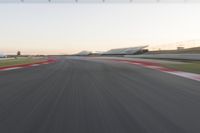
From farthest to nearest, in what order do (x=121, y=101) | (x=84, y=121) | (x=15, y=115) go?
(x=121, y=101) < (x=15, y=115) < (x=84, y=121)

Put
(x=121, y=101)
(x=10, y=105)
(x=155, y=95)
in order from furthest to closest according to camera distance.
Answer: (x=155, y=95) → (x=121, y=101) → (x=10, y=105)

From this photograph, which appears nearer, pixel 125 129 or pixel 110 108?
pixel 125 129

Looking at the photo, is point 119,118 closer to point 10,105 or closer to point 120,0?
point 10,105

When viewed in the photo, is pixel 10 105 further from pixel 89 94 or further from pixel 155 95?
pixel 155 95

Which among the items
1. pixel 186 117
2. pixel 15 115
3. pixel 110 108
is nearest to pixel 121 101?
pixel 110 108

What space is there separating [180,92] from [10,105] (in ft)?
14.6

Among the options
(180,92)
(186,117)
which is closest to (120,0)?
(180,92)

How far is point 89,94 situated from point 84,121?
101 inches

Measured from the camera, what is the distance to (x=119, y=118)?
4406mm

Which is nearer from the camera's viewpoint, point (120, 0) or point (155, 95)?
point (155, 95)

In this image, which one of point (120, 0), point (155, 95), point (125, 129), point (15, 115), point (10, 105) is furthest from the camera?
point (120, 0)

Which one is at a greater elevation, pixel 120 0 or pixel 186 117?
pixel 120 0

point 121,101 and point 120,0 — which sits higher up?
point 120,0

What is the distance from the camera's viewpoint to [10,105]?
5.49m
